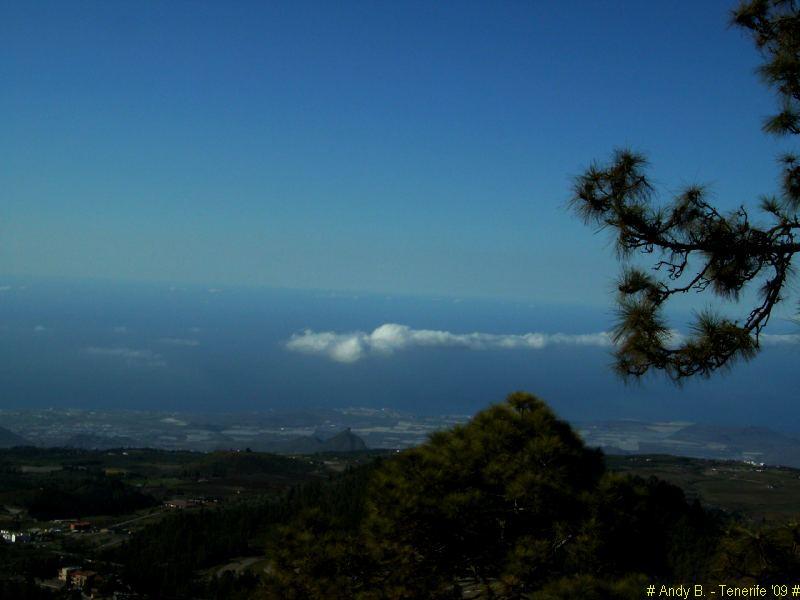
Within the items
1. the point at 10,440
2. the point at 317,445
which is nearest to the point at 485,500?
the point at 317,445

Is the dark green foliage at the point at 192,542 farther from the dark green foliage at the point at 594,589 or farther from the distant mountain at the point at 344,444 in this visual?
the distant mountain at the point at 344,444

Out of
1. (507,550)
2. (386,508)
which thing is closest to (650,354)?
(507,550)

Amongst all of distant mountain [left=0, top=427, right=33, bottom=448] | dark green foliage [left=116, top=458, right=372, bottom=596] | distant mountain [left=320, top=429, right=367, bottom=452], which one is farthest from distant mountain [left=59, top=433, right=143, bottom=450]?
dark green foliage [left=116, top=458, right=372, bottom=596]

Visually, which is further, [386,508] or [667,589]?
[386,508]

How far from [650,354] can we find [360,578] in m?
2.99

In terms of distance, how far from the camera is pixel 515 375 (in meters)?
198

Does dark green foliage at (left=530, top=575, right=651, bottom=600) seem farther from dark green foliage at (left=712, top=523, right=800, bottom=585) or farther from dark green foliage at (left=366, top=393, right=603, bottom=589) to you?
dark green foliage at (left=366, top=393, right=603, bottom=589)

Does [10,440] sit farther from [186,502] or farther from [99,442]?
[186,502]

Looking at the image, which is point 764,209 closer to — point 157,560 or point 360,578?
point 360,578

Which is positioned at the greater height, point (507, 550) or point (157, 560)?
point (507, 550)

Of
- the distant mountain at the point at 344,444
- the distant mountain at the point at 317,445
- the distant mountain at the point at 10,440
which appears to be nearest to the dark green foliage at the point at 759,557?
the distant mountain at the point at 317,445

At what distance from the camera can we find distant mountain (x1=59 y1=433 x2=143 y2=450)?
4058 inches

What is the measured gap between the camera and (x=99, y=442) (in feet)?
349

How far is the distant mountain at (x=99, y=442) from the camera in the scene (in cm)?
10306
